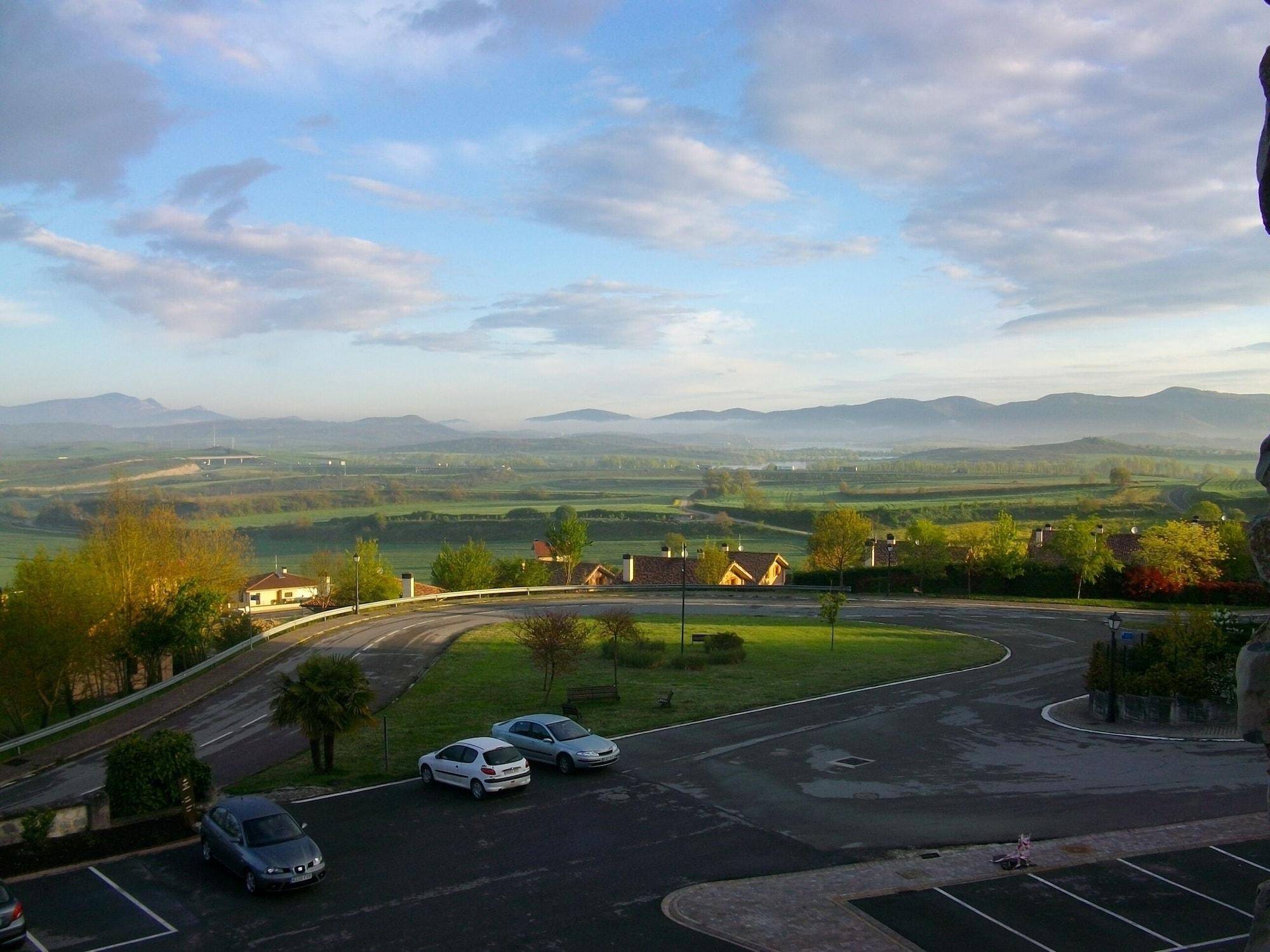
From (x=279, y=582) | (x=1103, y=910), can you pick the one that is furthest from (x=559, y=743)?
(x=279, y=582)

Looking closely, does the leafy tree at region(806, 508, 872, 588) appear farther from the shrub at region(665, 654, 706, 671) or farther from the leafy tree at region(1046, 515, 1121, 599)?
the shrub at region(665, 654, 706, 671)

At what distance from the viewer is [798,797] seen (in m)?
20.0

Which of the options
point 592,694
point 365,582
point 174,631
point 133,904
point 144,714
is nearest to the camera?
point 133,904

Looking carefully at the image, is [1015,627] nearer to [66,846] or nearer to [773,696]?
[773,696]

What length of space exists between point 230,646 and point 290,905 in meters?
30.4

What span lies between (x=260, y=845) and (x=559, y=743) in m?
8.21

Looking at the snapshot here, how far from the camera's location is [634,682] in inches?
1355

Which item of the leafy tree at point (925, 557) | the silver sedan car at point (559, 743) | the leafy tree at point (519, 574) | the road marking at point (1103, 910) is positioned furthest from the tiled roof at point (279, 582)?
the road marking at point (1103, 910)

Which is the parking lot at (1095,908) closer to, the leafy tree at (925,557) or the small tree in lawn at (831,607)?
the small tree in lawn at (831,607)

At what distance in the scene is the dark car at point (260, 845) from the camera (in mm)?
14648

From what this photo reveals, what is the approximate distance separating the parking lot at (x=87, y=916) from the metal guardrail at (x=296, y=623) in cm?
1432

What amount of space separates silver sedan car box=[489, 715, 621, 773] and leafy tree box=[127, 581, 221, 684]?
67.1 feet

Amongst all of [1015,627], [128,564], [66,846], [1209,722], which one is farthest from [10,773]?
[1015,627]

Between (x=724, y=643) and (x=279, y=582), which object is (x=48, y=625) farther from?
(x=279, y=582)
